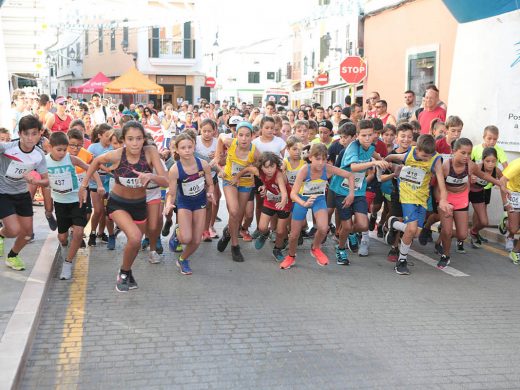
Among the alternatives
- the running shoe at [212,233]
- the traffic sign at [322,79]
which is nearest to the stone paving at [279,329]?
the running shoe at [212,233]

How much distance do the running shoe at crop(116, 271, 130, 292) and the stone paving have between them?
10 centimetres

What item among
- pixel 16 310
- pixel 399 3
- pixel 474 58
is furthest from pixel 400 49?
pixel 16 310

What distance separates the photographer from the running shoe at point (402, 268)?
7.15 metres

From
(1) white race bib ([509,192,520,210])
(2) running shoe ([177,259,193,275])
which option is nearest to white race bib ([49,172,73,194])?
(2) running shoe ([177,259,193,275])

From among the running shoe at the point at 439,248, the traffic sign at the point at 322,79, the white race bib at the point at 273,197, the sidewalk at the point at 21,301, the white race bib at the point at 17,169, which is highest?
the traffic sign at the point at 322,79

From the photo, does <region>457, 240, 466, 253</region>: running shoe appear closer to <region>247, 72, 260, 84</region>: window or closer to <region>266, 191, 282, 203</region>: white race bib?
<region>266, 191, 282, 203</region>: white race bib

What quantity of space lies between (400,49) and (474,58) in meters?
8.50

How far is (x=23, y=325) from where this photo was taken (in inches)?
194

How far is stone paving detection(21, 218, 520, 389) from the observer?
14.3 ft

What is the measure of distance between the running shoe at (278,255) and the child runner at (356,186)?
69cm

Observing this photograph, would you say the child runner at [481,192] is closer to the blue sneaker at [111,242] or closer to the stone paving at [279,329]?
the stone paving at [279,329]

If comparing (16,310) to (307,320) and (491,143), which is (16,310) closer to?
(307,320)

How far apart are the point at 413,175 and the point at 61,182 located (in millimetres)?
3969

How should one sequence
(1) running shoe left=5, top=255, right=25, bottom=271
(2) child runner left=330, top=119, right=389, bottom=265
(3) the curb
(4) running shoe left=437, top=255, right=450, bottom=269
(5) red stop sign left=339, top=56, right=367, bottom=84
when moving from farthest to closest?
(5) red stop sign left=339, top=56, right=367, bottom=84 < (2) child runner left=330, top=119, right=389, bottom=265 < (4) running shoe left=437, top=255, right=450, bottom=269 < (1) running shoe left=5, top=255, right=25, bottom=271 < (3) the curb
